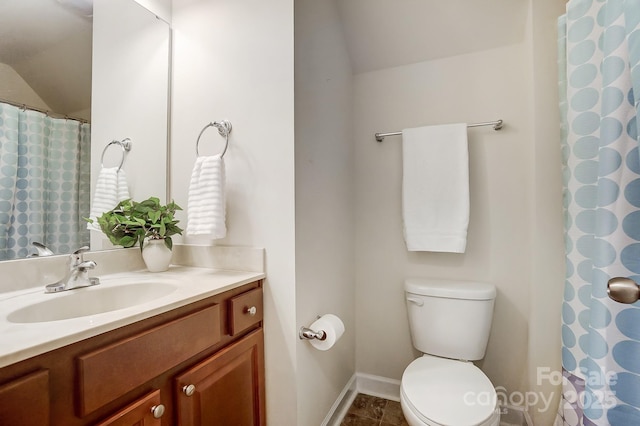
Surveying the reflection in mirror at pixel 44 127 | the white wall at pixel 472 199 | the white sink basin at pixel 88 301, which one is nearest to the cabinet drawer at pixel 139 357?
the white sink basin at pixel 88 301

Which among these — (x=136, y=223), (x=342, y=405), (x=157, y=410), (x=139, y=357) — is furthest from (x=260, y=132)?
(x=342, y=405)

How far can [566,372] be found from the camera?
1.04m

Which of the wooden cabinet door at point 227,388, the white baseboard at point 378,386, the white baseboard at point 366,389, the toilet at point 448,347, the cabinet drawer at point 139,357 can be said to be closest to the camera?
the cabinet drawer at point 139,357

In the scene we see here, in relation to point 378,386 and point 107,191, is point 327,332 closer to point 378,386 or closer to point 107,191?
point 378,386

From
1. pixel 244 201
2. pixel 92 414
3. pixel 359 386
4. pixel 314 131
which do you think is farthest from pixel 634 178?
pixel 359 386

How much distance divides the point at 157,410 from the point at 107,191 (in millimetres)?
916

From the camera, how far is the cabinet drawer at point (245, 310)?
3.23 ft

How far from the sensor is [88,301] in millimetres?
947

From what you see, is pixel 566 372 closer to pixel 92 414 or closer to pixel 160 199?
pixel 92 414

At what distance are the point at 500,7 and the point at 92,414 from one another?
213cm

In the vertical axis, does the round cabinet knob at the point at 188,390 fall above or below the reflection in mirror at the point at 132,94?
below

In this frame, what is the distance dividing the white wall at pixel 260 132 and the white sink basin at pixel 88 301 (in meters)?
0.34

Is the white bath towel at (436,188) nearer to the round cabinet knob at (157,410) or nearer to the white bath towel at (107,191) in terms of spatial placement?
the round cabinet knob at (157,410)

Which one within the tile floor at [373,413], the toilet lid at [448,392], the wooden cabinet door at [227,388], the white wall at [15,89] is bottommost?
the tile floor at [373,413]
